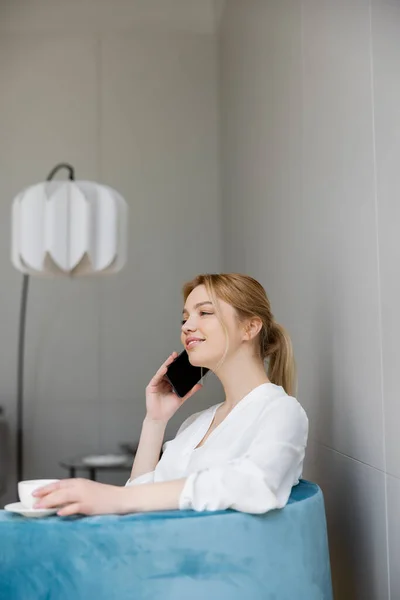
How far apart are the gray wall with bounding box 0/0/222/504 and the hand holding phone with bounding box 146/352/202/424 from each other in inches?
35.0

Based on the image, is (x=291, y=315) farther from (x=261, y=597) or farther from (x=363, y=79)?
(x=261, y=597)

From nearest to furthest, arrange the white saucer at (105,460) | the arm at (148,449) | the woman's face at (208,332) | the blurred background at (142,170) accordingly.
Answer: the woman's face at (208,332) < the arm at (148,449) < the blurred background at (142,170) < the white saucer at (105,460)

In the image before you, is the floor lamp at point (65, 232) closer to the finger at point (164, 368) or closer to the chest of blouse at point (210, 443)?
the finger at point (164, 368)

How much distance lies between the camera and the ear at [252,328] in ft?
4.76

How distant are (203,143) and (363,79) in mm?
1361

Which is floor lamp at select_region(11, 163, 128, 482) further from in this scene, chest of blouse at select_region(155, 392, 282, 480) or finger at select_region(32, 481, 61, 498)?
finger at select_region(32, 481, 61, 498)

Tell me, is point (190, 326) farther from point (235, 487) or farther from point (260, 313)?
point (235, 487)

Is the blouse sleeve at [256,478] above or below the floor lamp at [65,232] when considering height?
below

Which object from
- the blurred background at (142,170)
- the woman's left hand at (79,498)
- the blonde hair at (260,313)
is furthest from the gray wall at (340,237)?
the woman's left hand at (79,498)

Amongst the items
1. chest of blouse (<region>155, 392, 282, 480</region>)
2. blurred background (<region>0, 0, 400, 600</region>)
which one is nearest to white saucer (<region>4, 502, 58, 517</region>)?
chest of blouse (<region>155, 392, 282, 480</region>)

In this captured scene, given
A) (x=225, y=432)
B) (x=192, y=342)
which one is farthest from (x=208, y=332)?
(x=225, y=432)

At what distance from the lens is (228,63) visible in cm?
266

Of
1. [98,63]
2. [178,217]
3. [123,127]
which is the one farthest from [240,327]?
[98,63]

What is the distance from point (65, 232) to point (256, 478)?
1.66 meters
